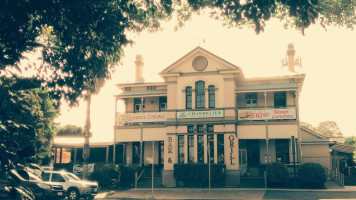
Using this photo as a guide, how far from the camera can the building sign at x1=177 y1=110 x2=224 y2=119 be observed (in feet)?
84.7

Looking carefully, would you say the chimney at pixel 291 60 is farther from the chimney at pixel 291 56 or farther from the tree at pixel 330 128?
the tree at pixel 330 128

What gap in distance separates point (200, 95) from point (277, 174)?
8.29 m

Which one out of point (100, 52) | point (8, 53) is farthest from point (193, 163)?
point (8, 53)

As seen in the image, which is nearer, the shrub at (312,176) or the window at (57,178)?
the window at (57,178)

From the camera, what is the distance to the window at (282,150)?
26.9 metres

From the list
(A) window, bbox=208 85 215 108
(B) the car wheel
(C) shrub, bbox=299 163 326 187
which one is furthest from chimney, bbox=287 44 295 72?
(B) the car wheel

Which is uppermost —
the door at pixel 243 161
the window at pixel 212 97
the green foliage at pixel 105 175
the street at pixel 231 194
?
the window at pixel 212 97

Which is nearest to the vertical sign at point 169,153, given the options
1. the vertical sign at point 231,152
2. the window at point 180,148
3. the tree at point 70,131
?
the window at point 180,148

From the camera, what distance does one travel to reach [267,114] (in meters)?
25.8

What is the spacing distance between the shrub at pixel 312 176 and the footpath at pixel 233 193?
704mm

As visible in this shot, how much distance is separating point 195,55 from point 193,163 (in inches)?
332

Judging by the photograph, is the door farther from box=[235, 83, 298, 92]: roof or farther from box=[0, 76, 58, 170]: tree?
box=[0, 76, 58, 170]: tree

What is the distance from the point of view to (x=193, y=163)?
25.1 m

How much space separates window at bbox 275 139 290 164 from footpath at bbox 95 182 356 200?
13.0 ft
